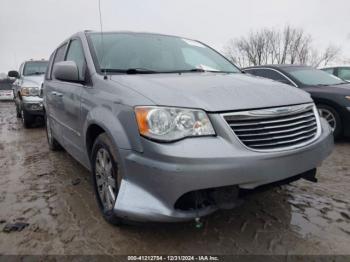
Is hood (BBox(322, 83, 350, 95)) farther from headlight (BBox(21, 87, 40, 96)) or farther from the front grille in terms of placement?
headlight (BBox(21, 87, 40, 96))

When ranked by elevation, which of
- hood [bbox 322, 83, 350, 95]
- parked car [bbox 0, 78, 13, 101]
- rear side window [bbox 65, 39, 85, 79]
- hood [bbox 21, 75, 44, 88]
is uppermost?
rear side window [bbox 65, 39, 85, 79]

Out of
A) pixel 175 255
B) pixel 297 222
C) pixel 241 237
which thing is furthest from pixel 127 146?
pixel 297 222

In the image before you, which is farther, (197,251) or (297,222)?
(297,222)

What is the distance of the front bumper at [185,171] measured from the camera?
1956mm

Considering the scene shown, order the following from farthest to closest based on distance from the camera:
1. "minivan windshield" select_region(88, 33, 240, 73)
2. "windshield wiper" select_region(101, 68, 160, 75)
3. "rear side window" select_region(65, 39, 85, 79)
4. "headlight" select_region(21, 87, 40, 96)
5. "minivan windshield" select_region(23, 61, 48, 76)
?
"minivan windshield" select_region(23, 61, 48, 76) → "headlight" select_region(21, 87, 40, 96) → "rear side window" select_region(65, 39, 85, 79) → "minivan windshield" select_region(88, 33, 240, 73) → "windshield wiper" select_region(101, 68, 160, 75)

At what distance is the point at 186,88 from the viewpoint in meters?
2.33

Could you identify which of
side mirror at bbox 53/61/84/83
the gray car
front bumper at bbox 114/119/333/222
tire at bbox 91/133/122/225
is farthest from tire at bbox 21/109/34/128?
front bumper at bbox 114/119/333/222

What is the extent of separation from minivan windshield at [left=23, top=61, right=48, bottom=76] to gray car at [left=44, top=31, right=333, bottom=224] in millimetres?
6789

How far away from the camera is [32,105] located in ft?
24.9

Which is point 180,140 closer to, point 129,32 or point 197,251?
point 197,251

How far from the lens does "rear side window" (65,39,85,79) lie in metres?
3.13

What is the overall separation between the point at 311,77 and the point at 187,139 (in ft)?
16.1

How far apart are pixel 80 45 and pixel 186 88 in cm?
159

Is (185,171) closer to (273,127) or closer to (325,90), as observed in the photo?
(273,127)
